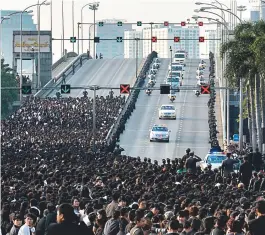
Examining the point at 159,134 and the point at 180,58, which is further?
the point at 180,58

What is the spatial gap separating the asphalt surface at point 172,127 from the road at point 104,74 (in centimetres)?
446

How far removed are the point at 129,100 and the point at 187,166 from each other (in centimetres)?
6095

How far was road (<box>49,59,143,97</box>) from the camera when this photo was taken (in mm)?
130750

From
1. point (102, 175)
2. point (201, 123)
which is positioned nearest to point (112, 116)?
point (201, 123)

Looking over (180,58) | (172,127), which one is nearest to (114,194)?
(172,127)

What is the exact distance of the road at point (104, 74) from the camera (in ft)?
429

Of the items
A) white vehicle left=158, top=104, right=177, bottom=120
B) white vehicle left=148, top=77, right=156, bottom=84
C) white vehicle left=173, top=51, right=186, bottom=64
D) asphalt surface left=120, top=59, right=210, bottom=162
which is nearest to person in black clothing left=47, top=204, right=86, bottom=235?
asphalt surface left=120, top=59, right=210, bottom=162

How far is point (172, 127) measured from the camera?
9944 centimetres

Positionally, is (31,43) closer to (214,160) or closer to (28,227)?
(214,160)

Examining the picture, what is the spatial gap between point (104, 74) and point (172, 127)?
138 feet

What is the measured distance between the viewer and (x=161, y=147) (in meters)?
86.8

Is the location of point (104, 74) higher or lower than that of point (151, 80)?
higher

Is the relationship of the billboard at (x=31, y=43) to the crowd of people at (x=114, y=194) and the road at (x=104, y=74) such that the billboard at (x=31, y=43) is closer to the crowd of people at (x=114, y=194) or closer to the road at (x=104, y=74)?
the road at (x=104, y=74)

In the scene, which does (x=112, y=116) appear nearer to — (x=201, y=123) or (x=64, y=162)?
(x=201, y=123)
